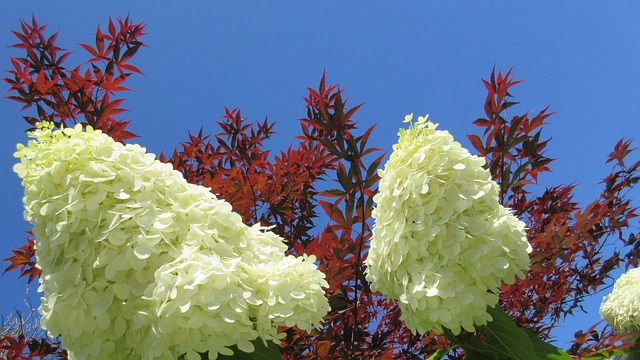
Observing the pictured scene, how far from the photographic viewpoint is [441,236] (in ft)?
5.01

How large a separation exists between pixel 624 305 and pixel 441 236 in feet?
8.97

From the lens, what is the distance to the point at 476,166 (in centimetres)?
163

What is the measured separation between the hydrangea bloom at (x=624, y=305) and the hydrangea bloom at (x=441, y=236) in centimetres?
239

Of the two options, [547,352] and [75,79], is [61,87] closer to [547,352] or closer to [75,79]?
[75,79]

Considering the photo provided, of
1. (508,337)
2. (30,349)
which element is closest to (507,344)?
(508,337)

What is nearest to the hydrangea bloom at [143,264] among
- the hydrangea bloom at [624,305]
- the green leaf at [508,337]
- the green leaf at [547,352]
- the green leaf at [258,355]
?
the green leaf at [258,355]

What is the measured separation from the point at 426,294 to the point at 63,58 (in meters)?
2.17

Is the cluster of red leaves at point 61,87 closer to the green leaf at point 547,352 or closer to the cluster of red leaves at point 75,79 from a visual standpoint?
the cluster of red leaves at point 75,79

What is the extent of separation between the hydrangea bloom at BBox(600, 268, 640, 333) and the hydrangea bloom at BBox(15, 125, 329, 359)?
2.92 meters

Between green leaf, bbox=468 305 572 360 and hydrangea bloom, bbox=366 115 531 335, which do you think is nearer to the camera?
hydrangea bloom, bbox=366 115 531 335

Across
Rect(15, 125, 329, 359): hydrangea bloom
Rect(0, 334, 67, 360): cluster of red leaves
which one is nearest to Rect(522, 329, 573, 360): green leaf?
Rect(15, 125, 329, 359): hydrangea bloom

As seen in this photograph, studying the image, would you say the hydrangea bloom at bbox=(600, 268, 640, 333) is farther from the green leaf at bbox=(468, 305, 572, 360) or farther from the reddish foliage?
the reddish foliage

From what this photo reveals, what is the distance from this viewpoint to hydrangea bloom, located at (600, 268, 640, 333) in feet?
11.7

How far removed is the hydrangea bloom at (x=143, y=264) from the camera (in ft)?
4.07
